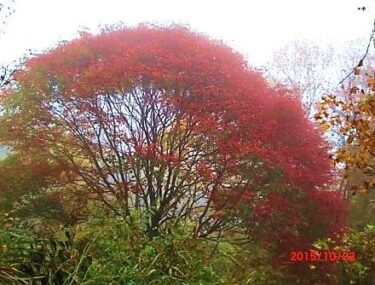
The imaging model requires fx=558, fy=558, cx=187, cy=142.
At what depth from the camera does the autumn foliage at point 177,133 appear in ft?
19.4

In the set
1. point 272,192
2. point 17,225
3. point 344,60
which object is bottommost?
point 17,225

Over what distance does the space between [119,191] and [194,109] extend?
3.90ft

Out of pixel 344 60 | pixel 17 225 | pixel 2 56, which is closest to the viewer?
pixel 17 225

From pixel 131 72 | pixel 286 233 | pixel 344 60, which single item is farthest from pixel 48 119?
pixel 344 60

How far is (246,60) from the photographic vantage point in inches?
262

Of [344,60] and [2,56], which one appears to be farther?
[344,60]

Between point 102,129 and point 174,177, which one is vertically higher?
point 102,129

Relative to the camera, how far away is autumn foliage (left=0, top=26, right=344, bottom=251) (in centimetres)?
591

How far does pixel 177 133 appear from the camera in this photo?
6.13 metres

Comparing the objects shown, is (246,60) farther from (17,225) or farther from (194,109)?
(17,225)
